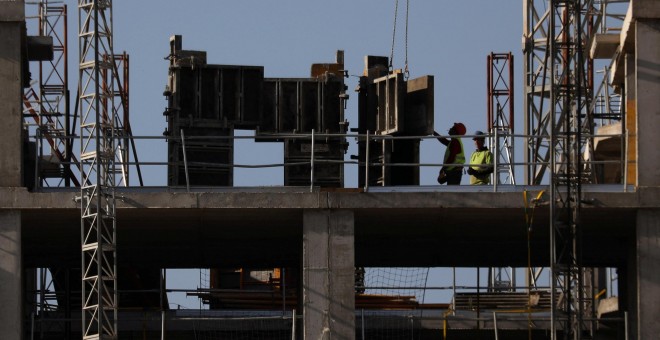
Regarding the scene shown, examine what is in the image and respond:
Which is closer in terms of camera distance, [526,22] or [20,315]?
[20,315]

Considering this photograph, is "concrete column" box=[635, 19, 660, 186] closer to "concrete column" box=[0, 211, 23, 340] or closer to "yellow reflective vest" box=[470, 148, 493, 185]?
"yellow reflective vest" box=[470, 148, 493, 185]

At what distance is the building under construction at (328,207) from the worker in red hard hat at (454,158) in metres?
1.29

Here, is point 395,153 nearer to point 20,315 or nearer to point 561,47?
point 561,47

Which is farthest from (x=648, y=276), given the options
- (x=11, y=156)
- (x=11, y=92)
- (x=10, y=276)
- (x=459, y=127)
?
(x=11, y=92)

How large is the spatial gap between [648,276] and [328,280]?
650cm

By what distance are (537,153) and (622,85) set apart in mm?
4395

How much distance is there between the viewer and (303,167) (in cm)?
4850

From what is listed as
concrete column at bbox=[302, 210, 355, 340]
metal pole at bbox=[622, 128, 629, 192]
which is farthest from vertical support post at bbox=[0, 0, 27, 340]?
metal pole at bbox=[622, 128, 629, 192]

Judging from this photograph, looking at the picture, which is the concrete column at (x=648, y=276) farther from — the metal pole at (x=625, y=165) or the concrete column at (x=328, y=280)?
the concrete column at (x=328, y=280)

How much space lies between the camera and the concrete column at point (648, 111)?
39.7 metres

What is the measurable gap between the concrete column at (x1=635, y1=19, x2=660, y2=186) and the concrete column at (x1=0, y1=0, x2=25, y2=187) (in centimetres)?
1261

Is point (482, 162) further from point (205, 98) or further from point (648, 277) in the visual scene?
point (205, 98)

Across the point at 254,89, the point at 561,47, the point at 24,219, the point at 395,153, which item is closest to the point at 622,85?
the point at 561,47

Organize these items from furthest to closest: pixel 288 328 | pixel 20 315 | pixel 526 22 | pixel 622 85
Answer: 1. pixel 526 22
2. pixel 288 328
3. pixel 622 85
4. pixel 20 315
